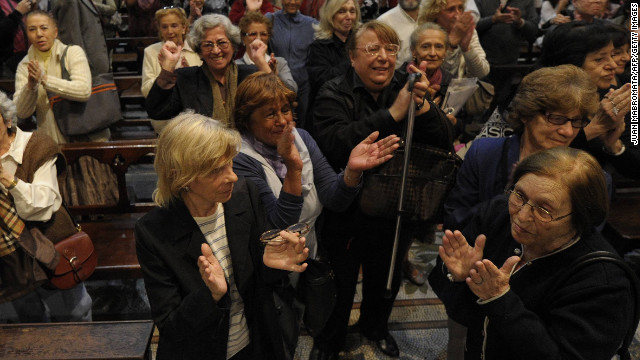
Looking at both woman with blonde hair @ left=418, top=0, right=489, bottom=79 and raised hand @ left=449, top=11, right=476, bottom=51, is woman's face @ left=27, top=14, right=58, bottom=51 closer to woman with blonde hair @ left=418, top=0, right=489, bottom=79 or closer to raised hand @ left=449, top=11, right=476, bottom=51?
woman with blonde hair @ left=418, top=0, right=489, bottom=79

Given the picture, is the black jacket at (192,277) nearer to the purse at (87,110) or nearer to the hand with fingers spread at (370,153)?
the hand with fingers spread at (370,153)

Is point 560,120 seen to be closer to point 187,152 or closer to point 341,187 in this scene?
point 341,187

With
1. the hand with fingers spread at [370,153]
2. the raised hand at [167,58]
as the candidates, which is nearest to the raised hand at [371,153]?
the hand with fingers spread at [370,153]

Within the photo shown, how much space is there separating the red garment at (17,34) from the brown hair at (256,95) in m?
3.66

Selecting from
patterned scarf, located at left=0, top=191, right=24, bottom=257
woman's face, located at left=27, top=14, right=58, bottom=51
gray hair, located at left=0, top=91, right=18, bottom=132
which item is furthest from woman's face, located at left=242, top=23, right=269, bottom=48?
patterned scarf, located at left=0, top=191, right=24, bottom=257

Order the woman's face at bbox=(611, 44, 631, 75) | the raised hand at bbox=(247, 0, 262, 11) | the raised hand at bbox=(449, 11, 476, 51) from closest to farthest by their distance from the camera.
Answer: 1. the woman's face at bbox=(611, 44, 631, 75)
2. the raised hand at bbox=(449, 11, 476, 51)
3. the raised hand at bbox=(247, 0, 262, 11)

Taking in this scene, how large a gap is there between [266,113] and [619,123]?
65.2 inches

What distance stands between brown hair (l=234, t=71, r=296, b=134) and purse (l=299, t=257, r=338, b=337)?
724 mm

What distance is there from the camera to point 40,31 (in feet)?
12.2

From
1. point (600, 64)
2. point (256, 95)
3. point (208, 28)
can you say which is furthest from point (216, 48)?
point (600, 64)

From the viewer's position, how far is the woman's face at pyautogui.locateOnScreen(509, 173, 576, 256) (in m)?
1.64

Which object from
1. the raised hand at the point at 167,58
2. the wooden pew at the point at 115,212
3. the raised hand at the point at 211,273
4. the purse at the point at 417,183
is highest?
the raised hand at the point at 167,58

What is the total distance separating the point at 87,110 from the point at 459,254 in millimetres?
3172

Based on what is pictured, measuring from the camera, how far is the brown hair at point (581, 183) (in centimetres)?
163
